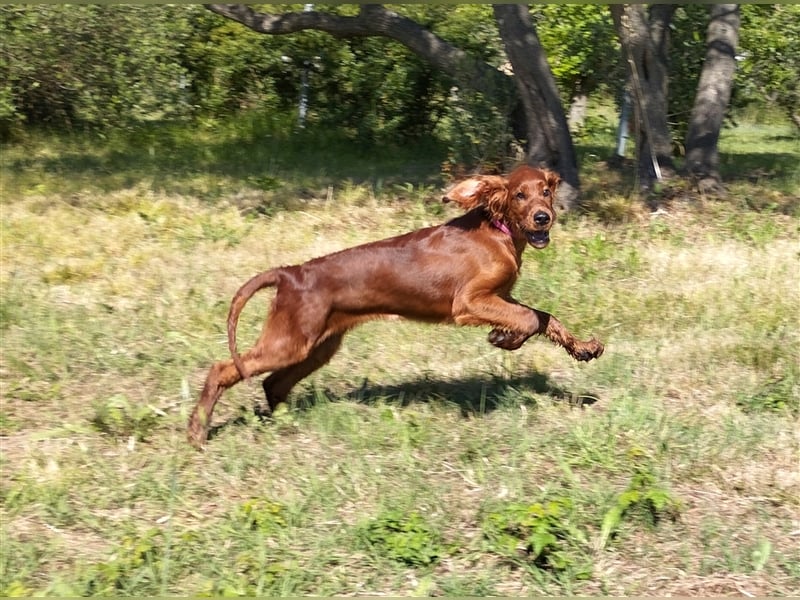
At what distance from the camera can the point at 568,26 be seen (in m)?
14.2

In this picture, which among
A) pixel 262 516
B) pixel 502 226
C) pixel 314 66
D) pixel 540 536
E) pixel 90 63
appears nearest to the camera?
pixel 540 536

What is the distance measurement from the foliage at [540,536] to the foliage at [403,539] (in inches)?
9.3

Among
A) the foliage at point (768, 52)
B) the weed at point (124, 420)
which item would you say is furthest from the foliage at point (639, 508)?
the foliage at point (768, 52)

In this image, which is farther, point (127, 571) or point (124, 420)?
point (124, 420)

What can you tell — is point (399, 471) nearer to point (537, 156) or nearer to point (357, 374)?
point (357, 374)

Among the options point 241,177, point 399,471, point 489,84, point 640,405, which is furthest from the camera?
A: point 241,177

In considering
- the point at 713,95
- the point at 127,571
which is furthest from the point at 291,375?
the point at 713,95

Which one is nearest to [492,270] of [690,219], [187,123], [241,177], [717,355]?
[717,355]

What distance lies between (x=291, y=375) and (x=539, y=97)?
524cm

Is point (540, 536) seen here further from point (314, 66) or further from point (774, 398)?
point (314, 66)

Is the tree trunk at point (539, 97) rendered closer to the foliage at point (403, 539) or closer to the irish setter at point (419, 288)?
the irish setter at point (419, 288)

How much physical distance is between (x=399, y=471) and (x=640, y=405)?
1.38m

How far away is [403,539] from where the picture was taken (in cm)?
400

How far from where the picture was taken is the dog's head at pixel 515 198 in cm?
518
